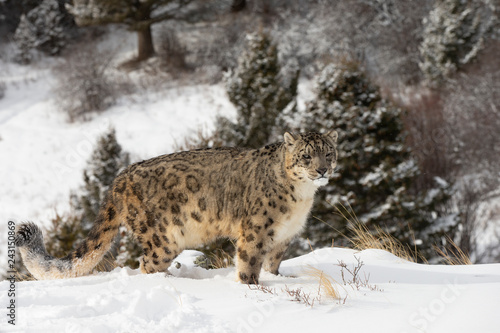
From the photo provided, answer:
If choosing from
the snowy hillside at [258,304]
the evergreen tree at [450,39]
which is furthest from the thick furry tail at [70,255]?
the evergreen tree at [450,39]

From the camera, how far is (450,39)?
29656 millimetres

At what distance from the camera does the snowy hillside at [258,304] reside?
3.63 meters

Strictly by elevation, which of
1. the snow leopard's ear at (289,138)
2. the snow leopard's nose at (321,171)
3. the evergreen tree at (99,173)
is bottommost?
the evergreen tree at (99,173)

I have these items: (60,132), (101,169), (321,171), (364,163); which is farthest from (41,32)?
(321,171)


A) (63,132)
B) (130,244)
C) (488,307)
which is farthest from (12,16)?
(488,307)

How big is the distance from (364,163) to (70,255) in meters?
9.56

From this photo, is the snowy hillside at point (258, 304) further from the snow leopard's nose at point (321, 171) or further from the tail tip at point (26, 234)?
the snow leopard's nose at point (321, 171)

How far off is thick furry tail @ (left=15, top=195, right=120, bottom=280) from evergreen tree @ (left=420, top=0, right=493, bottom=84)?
90.0 feet

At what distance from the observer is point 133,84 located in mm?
28734

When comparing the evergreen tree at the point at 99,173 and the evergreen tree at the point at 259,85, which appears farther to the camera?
the evergreen tree at the point at 259,85

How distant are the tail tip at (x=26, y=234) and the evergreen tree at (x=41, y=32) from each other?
2968 cm

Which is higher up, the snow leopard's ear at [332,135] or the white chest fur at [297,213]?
the snow leopard's ear at [332,135]

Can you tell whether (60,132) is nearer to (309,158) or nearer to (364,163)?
(364,163)

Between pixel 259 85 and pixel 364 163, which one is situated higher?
pixel 259 85
